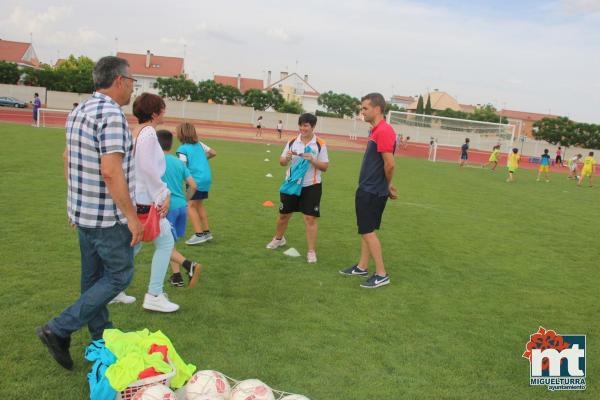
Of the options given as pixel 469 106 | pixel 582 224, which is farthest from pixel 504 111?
pixel 582 224

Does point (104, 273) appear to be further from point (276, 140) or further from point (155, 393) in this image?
point (276, 140)

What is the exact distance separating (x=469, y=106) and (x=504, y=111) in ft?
52.7

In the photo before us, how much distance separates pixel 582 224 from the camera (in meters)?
11.0

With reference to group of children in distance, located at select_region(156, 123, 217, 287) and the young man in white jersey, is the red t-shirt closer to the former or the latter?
the young man in white jersey

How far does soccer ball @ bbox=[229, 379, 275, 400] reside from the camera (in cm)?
282

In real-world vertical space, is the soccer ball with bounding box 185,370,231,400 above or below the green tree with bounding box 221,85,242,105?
below

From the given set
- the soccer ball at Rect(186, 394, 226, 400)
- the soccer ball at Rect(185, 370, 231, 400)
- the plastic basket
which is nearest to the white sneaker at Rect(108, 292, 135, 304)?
the plastic basket

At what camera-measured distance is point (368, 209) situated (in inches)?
217

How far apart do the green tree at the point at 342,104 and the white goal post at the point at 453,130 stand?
23.1m

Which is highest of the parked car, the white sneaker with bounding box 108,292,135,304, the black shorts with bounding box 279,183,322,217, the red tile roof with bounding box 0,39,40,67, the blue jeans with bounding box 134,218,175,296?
the red tile roof with bounding box 0,39,40,67

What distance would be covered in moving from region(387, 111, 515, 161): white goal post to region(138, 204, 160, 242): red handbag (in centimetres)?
3672

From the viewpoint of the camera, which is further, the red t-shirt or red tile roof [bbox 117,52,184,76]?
red tile roof [bbox 117,52,184,76]

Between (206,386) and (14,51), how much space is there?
82404 mm

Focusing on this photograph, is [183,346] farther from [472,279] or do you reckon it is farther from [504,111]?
[504,111]
